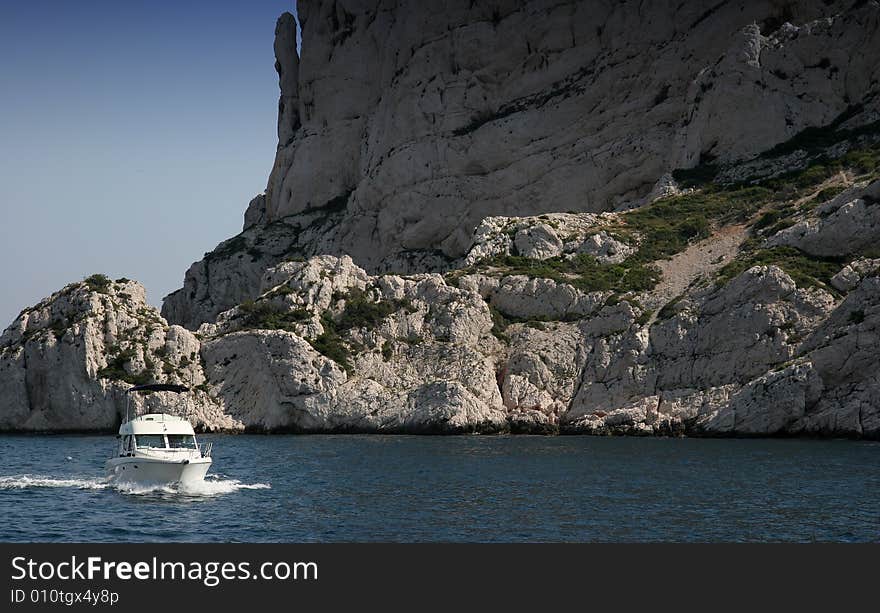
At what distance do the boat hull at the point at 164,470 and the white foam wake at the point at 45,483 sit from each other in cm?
240

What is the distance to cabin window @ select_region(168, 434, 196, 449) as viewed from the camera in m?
48.3

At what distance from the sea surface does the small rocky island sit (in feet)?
39.6

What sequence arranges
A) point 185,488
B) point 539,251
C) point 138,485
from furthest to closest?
point 539,251, point 138,485, point 185,488

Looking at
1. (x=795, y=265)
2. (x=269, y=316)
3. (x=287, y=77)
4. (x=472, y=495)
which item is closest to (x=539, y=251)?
(x=795, y=265)

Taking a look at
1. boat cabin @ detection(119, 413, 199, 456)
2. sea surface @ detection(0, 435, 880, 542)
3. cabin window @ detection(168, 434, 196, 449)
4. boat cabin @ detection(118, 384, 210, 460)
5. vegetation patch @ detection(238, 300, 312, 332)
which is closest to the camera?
sea surface @ detection(0, 435, 880, 542)

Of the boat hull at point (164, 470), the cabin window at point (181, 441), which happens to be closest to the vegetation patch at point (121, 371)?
the cabin window at point (181, 441)

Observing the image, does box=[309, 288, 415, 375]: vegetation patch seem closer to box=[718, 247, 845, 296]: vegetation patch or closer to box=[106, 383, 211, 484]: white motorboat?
box=[718, 247, 845, 296]: vegetation patch

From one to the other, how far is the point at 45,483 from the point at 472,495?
1880 centimetres

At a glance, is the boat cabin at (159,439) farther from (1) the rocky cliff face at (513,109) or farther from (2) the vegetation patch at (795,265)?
(1) the rocky cliff face at (513,109)

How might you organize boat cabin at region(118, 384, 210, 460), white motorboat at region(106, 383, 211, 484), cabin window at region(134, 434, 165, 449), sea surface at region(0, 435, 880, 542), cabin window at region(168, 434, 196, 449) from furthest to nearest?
A: cabin window at region(168, 434, 196, 449) → cabin window at region(134, 434, 165, 449) → boat cabin at region(118, 384, 210, 460) → white motorboat at region(106, 383, 211, 484) → sea surface at region(0, 435, 880, 542)

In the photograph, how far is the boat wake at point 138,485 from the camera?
4641cm

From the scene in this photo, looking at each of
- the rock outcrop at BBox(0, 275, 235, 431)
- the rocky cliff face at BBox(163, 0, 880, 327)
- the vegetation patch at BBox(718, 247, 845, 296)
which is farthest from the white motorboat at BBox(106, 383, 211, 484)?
the rocky cliff face at BBox(163, 0, 880, 327)

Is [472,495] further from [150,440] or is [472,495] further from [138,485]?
[150,440]

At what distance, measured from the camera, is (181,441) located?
48.7 m
